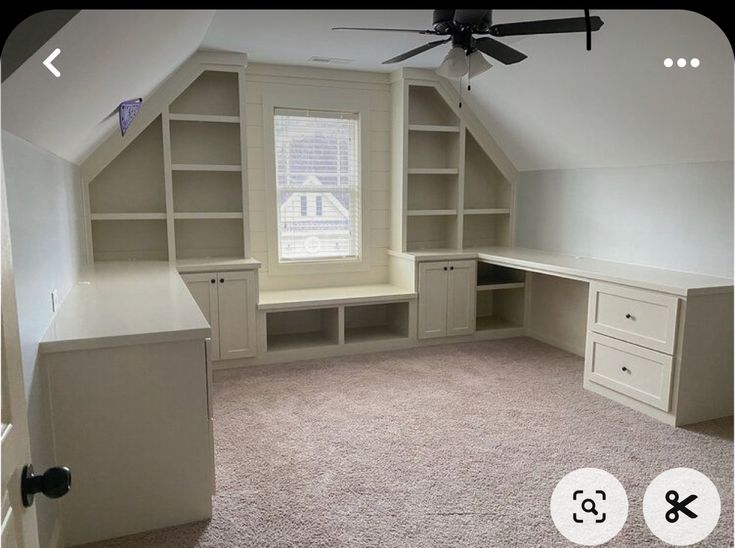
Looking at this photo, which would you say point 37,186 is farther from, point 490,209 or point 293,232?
point 490,209

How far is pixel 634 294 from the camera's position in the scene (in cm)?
325

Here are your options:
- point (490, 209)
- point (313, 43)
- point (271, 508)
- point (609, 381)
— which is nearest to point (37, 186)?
point (271, 508)

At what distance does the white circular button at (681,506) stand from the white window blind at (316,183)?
3.03 meters

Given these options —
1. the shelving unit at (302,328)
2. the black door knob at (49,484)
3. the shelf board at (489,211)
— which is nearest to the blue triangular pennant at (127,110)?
the shelving unit at (302,328)

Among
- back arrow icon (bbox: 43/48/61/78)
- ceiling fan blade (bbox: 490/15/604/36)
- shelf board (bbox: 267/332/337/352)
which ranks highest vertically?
ceiling fan blade (bbox: 490/15/604/36)

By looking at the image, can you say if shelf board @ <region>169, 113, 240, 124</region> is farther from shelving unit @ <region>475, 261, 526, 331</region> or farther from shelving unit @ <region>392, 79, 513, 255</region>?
shelving unit @ <region>475, 261, 526, 331</region>

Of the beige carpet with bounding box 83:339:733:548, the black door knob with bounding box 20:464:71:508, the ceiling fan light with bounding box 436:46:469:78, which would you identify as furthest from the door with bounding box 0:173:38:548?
the ceiling fan light with bounding box 436:46:469:78

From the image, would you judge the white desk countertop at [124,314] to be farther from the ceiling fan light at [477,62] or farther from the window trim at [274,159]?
the ceiling fan light at [477,62]

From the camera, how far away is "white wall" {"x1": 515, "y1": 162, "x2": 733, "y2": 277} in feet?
11.1

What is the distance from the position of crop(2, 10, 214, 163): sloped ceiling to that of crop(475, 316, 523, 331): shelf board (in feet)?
10.9

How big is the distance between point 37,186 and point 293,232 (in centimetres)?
259

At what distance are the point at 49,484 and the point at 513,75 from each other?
390cm

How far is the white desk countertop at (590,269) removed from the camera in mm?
3053

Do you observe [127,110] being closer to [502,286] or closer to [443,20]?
[443,20]
